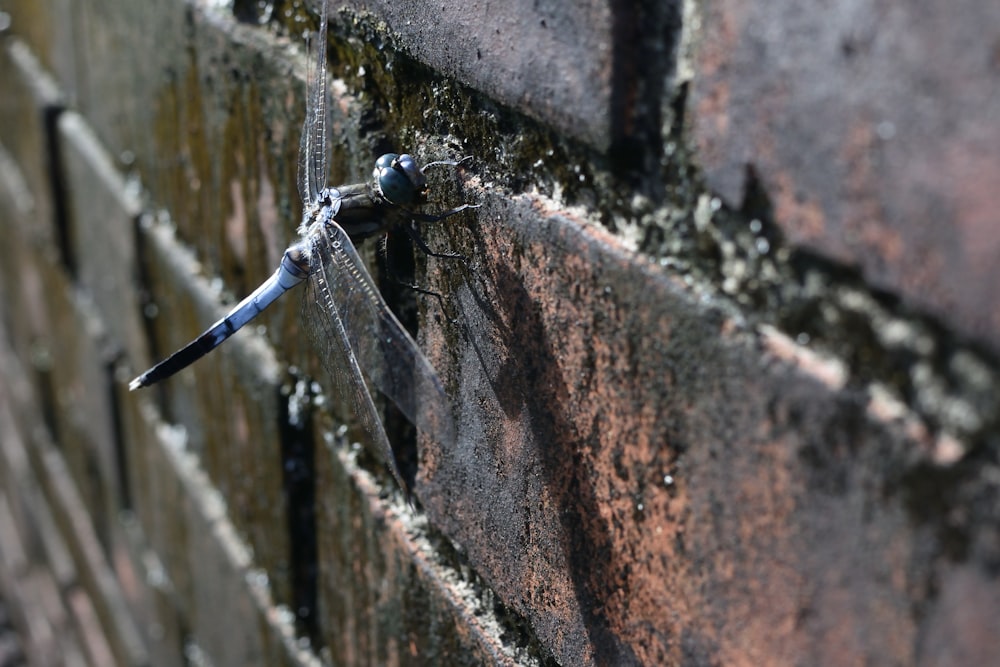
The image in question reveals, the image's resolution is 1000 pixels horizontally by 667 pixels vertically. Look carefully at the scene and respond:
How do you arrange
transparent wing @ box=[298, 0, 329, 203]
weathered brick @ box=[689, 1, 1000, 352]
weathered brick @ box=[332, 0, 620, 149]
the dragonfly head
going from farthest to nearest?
transparent wing @ box=[298, 0, 329, 203] → the dragonfly head → weathered brick @ box=[332, 0, 620, 149] → weathered brick @ box=[689, 1, 1000, 352]

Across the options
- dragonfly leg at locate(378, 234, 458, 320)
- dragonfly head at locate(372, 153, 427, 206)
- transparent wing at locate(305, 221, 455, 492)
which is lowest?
transparent wing at locate(305, 221, 455, 492)

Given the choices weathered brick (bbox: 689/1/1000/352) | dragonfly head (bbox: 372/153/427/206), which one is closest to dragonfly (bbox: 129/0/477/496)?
dragonfly head (bbox: 372/153/427/206)

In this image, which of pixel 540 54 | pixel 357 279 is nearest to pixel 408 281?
pixel 357 279

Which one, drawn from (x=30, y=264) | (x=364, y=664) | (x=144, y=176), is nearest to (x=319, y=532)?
(x=364, y=664)

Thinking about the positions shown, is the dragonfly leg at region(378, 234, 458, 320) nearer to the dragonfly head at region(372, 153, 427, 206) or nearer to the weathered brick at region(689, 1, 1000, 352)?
the dragonfly head at region(372, 153, 427, 206)

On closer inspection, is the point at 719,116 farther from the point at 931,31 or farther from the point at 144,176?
the point at 144,176
